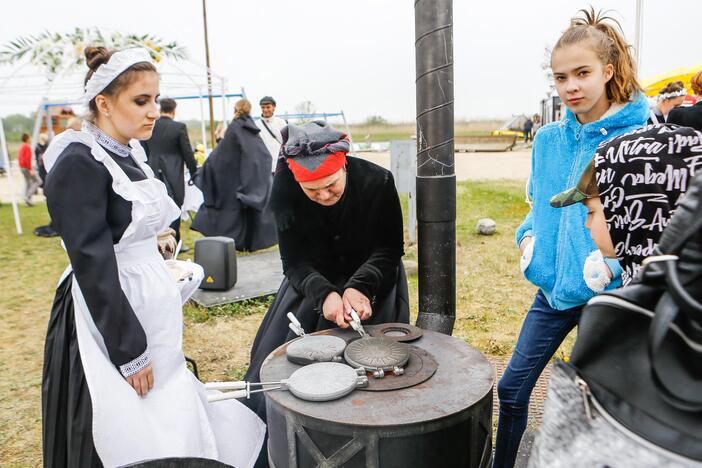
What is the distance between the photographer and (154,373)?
6.61 feet

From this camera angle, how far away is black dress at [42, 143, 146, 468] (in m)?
1.73

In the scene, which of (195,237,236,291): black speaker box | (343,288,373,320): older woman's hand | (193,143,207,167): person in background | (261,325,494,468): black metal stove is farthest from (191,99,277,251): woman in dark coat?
(261,325,494,468): black metal stove

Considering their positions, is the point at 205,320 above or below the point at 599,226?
below

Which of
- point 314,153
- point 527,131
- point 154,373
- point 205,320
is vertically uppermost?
point 527,131

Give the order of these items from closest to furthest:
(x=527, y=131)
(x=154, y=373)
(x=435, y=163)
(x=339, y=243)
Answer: (x=154, y=373)
(x=435, y=163)
(x=339, y=243)
(x=527, y=131)

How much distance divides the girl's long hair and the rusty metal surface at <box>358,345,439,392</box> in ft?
3.69

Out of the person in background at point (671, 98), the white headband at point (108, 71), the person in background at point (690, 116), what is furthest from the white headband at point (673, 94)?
the white headband at point (108, 71)

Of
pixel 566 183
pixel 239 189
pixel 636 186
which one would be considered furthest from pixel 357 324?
pixel 239 189

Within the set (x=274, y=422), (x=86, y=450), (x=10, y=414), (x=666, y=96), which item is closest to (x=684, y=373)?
(x=274, y=422)

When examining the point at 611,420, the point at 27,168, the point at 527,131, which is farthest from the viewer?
the point at 527,131

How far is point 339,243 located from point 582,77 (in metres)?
1.24

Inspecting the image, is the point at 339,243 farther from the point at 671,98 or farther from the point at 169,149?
the point at 671,98

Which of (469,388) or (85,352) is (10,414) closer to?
(85,352)

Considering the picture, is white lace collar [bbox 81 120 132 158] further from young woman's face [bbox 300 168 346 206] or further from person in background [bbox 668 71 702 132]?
person in background [bbox 668 71 702 132]
